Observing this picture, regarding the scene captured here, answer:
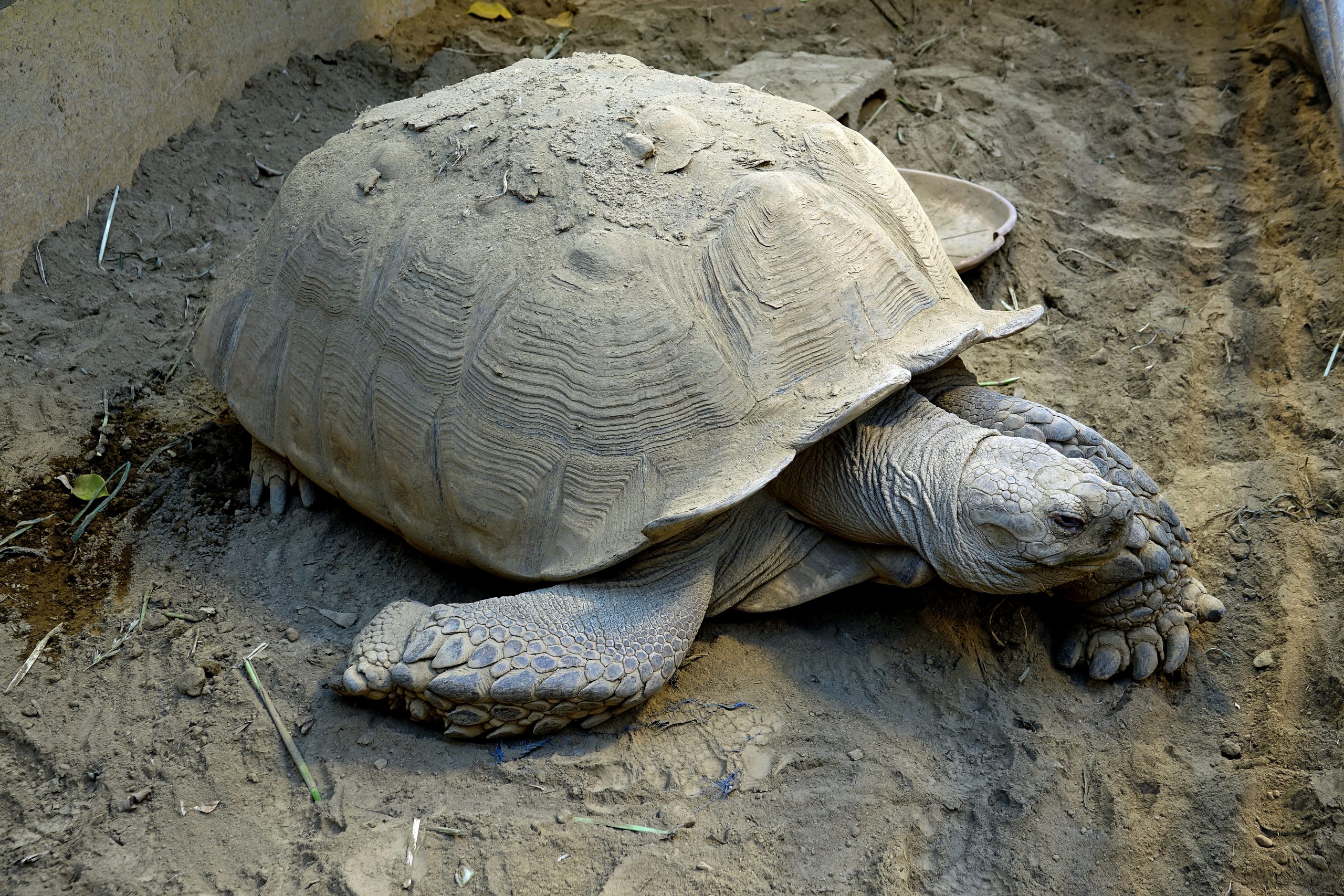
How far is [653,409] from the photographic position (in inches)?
115

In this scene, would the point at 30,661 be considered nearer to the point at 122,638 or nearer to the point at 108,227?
the point at 122,638

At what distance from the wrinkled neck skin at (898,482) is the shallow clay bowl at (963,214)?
5.38ft

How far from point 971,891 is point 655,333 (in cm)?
172

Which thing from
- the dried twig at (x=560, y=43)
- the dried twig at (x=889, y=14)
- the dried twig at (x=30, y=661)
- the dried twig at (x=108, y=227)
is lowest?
the dried twig at (x=30, y=661)

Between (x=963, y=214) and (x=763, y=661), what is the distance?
2.69 m

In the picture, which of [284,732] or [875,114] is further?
[875,114]

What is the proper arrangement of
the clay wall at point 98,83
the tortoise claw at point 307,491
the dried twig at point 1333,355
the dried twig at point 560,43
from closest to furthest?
the tortoise claw at point 307,491
the dried twig at point 1333,355
the clay wall at point 98,83
the dried twig at point 560,43

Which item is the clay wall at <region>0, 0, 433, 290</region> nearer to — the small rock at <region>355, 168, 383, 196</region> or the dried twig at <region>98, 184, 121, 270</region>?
the dried twig at <region>98, 184, 121, 270</region>

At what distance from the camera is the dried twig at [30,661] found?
311cm

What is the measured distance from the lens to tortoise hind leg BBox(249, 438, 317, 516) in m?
3.82

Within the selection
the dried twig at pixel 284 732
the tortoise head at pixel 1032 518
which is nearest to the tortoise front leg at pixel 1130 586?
the tortoise head at pixel 1032 518

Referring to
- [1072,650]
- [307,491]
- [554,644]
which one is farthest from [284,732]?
[1072,650]

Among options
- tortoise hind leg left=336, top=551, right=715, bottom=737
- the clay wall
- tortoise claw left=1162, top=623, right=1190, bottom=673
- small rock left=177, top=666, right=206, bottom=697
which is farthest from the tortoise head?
the clay wall

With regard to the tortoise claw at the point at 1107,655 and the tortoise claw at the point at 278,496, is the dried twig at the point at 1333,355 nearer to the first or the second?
the tortoise claw at the point at 1107,655
